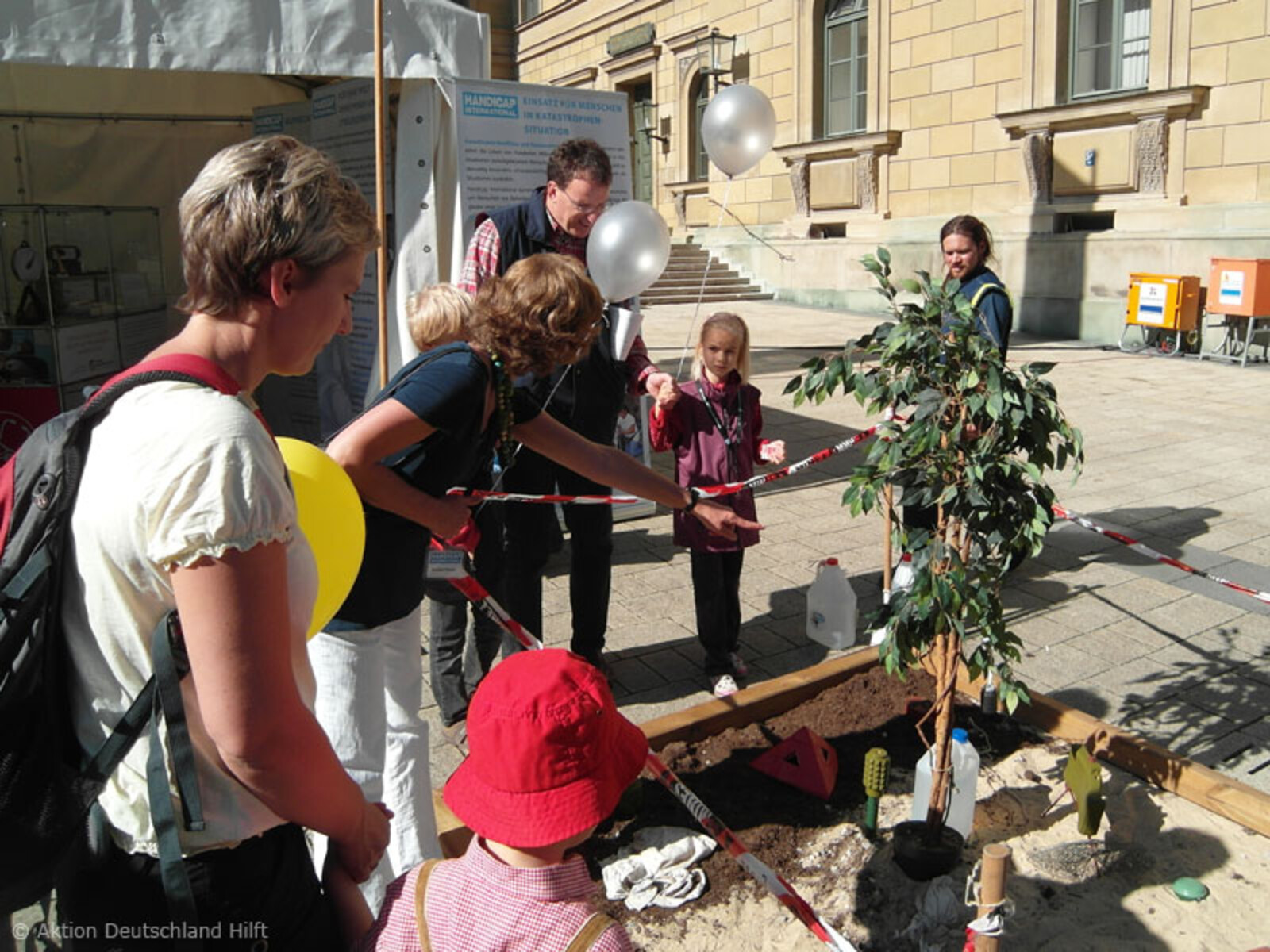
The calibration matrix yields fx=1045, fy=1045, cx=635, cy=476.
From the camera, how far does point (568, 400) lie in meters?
4.05

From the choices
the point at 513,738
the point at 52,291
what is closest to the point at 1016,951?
the point at 513,738

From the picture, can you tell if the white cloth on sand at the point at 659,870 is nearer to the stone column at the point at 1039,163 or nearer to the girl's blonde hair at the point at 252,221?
the girl's blonde hair at the point at 252,221

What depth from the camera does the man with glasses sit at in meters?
3.78

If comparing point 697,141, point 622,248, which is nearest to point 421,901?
point 622,248

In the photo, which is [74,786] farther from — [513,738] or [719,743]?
[719,743]

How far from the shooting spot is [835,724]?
3.64 meters

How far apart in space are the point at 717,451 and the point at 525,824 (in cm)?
283

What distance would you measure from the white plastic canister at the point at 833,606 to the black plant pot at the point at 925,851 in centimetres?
167

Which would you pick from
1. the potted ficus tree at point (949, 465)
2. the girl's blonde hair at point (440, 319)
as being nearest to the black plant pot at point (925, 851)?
the potted ficus tree at point (949, 465)

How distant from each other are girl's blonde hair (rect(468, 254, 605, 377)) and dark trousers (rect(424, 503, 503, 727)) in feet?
3.77

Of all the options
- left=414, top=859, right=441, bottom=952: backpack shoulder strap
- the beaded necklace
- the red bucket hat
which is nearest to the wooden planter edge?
the beaded necklace

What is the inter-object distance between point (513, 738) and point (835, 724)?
7.92 ft

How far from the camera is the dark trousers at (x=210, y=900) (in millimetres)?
1331

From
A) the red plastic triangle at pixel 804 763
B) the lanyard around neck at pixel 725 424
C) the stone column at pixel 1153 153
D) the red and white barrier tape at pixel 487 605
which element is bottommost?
the red plastic triangle at pixel 804 763
